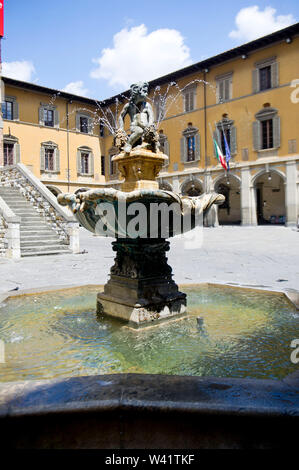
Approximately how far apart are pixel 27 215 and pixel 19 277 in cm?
718

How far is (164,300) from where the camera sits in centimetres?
395

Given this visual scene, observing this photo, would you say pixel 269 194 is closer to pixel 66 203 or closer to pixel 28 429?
pixel 66 203

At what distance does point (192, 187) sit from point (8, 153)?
15012mm

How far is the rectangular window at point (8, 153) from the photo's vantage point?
28.2m

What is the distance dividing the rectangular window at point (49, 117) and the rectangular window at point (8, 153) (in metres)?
3.96

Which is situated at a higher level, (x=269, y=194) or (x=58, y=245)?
(x=269, y=194)

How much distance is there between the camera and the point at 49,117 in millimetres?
30719

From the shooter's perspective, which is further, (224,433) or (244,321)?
(244,321)

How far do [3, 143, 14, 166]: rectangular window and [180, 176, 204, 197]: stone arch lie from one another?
13.9 meters

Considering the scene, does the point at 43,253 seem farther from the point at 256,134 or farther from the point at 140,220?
the point at 256,134

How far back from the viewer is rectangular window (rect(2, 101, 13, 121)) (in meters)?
27.9

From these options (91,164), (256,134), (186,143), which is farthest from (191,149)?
(91,164)

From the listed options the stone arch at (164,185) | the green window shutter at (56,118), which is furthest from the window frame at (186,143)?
the green window shutter at (56,118)

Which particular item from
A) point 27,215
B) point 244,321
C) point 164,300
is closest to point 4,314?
point 164,300
